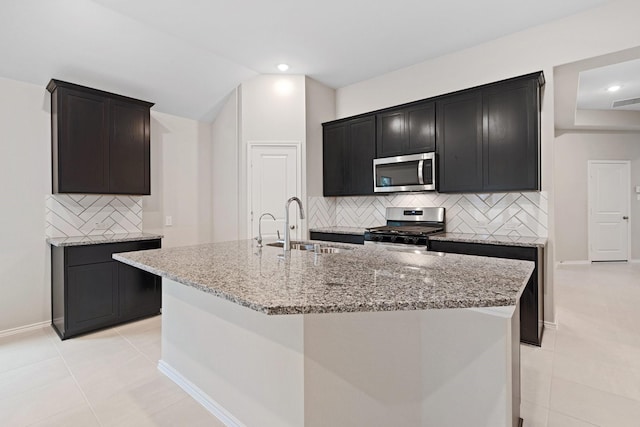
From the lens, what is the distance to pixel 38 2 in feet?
8.43

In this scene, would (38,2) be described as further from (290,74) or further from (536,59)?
(536,59)

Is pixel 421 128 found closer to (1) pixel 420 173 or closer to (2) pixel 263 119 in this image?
(1) pixel 420 173

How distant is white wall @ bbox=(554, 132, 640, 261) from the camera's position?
248 inches

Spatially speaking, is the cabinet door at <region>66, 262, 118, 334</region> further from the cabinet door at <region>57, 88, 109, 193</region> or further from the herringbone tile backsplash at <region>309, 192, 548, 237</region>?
the herringbone tile backsplash at <region>309, 192, 548, 237</region>

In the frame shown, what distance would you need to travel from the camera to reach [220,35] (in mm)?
3260

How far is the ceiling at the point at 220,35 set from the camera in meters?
2.77

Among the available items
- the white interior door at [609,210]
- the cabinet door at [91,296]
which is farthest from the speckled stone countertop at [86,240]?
the white interior door at [609,210]

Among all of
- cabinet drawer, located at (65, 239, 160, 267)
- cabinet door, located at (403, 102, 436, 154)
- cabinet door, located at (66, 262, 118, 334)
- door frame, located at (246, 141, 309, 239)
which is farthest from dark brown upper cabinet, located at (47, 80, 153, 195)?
cabinet door, located at (403, 102, 436, 154)

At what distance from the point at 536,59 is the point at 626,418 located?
3004 mm

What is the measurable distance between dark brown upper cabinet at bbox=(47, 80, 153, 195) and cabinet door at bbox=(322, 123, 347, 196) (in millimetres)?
2204

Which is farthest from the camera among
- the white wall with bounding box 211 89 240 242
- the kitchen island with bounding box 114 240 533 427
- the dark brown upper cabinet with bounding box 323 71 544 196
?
the white wall with bounding box 211 89 240 242

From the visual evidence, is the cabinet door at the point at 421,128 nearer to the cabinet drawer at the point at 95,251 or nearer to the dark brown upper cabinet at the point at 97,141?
the dark brown upper cabinet at the point at 97,141

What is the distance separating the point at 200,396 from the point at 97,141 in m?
2.71

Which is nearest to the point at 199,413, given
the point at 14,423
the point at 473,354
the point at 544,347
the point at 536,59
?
the point at 14,423
